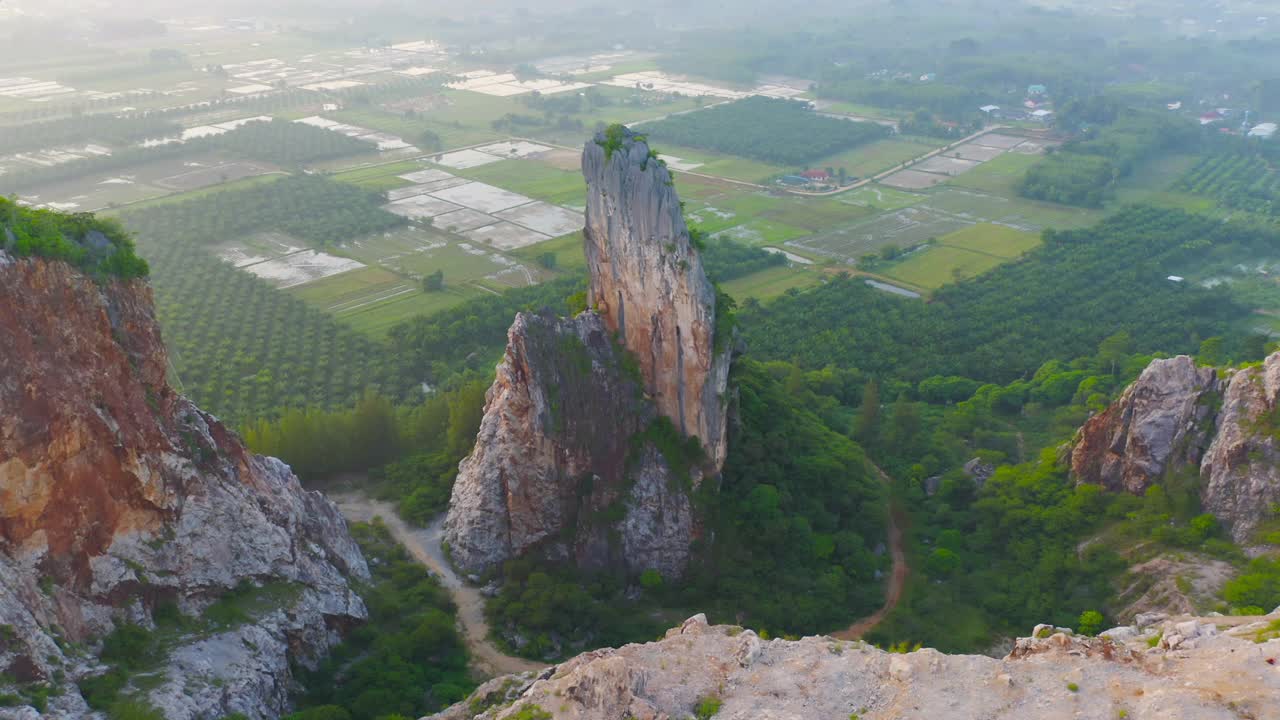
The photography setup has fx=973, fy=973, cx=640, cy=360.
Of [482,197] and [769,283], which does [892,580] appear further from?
[482,197]

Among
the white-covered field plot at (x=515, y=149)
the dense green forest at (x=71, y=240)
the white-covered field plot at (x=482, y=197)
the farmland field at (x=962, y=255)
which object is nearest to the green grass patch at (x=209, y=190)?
the white-covered field plot at (x=482, y=197)

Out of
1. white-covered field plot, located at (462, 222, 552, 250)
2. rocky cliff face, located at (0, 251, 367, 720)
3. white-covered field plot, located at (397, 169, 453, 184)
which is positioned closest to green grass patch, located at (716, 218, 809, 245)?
white-covered field plot, located at (462, 222, 552, 250)

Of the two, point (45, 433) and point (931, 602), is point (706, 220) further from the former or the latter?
point (45, 433)

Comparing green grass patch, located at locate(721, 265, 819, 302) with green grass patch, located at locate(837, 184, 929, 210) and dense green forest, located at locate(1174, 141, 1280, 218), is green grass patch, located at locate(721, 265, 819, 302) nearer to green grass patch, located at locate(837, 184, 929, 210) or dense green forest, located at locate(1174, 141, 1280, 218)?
green grass patch, located at locate(837, 184, 929, 210)

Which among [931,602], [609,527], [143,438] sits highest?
[143,438]

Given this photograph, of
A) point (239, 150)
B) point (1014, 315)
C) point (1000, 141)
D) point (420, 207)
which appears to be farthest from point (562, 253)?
point (1000, 141)

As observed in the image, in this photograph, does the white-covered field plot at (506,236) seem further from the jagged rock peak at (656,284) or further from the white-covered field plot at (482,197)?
the jagged rock peak at (656,284)

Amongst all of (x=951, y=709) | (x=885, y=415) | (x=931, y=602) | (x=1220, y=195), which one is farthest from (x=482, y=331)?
(x=1220, y=195)
